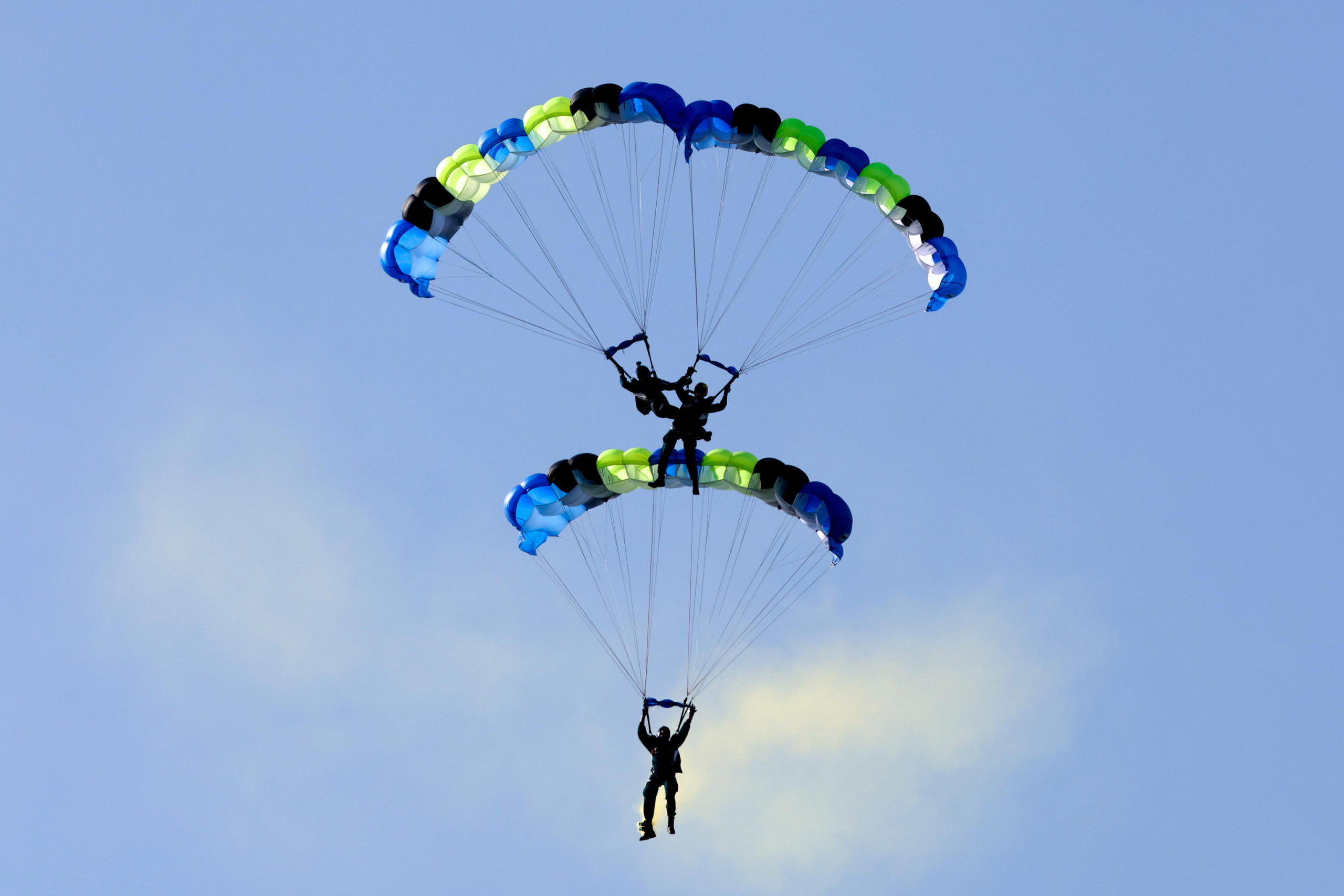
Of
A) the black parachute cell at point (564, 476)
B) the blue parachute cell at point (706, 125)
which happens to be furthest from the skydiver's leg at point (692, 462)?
the blue parachute cell at point (706, 125)

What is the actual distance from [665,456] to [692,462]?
0.32 m

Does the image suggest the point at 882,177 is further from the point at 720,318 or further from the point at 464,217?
the point at 464,217

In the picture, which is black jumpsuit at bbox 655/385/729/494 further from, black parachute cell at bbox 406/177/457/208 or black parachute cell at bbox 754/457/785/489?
black parachute cell at bbox 406/177/457/208

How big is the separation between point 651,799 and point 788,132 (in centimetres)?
775

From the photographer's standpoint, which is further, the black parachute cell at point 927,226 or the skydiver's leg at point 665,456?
the black parachute cell at point 927,226

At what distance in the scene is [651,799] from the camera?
61.9ft

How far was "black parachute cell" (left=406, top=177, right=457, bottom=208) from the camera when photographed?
2022 centimetres

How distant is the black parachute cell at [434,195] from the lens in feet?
66.3

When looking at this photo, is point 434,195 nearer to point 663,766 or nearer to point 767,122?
point 767,122

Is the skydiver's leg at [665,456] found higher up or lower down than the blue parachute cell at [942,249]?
lower down

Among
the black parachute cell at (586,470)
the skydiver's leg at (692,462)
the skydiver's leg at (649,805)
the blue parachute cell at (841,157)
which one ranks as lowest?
the skydiver's leg at (649,805)

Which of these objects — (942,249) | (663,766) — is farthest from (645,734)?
(942,249)

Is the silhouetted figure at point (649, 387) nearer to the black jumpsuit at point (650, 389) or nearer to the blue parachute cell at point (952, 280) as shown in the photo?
the black jumpsuit at point (650, 389)

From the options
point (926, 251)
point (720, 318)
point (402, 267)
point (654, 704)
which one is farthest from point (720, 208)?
point (654, 704)
